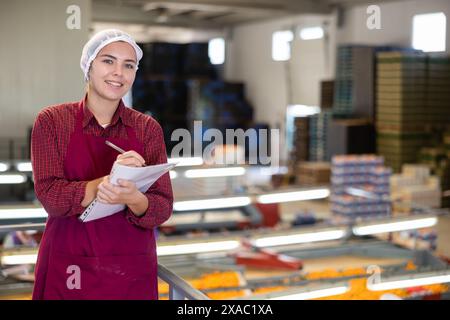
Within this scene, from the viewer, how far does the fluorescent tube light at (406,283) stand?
4.28m

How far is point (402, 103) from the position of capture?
1129cm

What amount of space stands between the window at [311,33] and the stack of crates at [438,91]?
385 cm

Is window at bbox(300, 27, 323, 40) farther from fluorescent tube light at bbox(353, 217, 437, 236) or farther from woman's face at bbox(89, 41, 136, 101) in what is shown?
woman's face at bbox(89, 41, 136, 101)

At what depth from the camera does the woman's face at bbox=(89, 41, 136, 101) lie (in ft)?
6.78

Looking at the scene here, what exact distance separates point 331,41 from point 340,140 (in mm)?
3200

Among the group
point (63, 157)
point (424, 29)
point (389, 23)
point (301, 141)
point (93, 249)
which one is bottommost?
point (301, 141)

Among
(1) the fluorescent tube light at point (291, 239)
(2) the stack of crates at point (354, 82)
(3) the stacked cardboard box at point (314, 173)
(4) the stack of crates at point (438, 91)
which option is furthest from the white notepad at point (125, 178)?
(2) the stack of crates at point (354, 82)

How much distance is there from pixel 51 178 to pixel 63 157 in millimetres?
89

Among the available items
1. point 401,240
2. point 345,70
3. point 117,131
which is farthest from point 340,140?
point 117,131

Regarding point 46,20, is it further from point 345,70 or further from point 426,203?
point 345,70

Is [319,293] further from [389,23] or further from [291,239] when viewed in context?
[389,23]

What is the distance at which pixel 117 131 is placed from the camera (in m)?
2.13

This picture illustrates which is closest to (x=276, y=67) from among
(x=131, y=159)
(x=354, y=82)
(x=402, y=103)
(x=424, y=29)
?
(x=354, y=82)

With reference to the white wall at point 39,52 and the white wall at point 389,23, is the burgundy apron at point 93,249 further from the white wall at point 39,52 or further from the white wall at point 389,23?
the white wall at point 389,23
